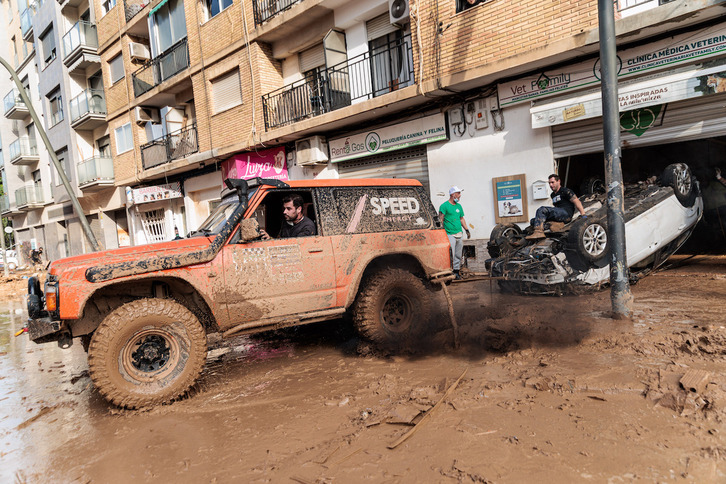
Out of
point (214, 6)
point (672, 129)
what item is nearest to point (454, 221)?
point (672, 129)

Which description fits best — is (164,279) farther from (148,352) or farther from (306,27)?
(306,27)

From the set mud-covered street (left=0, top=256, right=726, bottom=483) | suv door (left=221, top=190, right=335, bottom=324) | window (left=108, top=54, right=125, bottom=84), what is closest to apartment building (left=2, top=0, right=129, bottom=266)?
window (left=108, top=54, right=125, bottom=84)

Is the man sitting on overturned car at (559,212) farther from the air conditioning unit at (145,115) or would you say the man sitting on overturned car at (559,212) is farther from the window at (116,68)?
the window at (116,68)

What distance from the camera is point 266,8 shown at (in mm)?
14094

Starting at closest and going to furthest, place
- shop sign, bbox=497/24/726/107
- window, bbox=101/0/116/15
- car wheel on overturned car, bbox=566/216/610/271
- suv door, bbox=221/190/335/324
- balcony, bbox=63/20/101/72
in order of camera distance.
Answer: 1. suv door, bbox=221/190/335/324
2. car wheel on overturned car, bbox=566/216/610/271
3. shop sign, bbox=497/24/726/107
4. window, bbox=101/0/116/15
5. balcony, bbox=63/20/101/72

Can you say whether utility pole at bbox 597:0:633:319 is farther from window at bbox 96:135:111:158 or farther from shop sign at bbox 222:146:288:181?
window at bbox 96:135:111:158

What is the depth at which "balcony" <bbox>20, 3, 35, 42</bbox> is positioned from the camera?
Result: 93.2 feet

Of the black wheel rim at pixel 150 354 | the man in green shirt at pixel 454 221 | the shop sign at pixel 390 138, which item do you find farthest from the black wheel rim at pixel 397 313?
the shop sign at pixel 390 138

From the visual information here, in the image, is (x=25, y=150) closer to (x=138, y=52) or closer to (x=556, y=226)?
(x=138, y=52)

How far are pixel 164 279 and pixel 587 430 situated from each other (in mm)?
3612

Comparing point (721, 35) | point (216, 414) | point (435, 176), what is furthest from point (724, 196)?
point (216, 414)

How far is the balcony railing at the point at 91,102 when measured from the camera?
22.8 metres

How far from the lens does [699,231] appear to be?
10.5 m

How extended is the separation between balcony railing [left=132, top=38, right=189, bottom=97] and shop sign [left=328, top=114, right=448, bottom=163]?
8376mm
